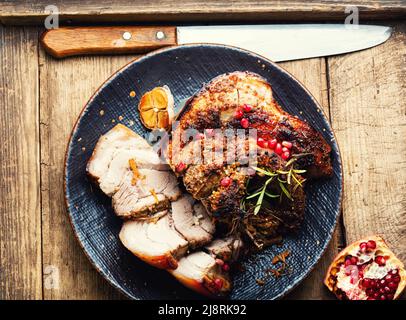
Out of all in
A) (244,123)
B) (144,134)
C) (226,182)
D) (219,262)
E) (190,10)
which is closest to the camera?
(226,182)

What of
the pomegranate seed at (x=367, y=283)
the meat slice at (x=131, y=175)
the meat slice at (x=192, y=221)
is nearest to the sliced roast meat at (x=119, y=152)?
the meat slice at (x=131, y=175)

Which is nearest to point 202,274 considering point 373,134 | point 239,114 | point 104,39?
point 239,114

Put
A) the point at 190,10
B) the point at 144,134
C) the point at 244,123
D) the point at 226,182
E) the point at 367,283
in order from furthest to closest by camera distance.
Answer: the point at 190,10, the point at 144,134, the point at 367,283, the point at 244,123, the point at 226,182

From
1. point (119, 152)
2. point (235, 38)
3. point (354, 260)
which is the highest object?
point (235, 38)

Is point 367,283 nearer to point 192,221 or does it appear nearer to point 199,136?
point 192,221

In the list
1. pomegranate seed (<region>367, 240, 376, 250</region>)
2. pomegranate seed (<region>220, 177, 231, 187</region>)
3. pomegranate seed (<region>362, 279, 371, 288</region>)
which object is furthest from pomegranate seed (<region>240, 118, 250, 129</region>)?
pomegranate seed (<region>362, 279, 371, 288</region>)

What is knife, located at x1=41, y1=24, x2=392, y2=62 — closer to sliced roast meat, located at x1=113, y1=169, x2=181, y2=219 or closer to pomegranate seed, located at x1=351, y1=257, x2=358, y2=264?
sliced roast meat, located at x1=113, y1=169, x2=181, y2=219
